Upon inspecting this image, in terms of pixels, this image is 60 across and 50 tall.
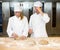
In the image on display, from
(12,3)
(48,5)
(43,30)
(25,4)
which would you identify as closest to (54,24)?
(48,5)

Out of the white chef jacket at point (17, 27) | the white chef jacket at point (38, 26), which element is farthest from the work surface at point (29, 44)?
the white chef jacket at point (38, 26)

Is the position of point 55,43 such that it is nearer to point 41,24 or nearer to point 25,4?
point 41,24

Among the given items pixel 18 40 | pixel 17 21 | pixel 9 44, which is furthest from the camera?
pixel 17 21

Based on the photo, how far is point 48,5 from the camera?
4.75m

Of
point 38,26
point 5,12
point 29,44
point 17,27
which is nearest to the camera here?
point 29,44

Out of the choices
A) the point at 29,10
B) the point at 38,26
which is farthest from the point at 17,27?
the point at 29,10

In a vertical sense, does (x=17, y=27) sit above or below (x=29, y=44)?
above

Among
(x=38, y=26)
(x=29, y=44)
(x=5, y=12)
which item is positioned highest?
(x=5, y=12)

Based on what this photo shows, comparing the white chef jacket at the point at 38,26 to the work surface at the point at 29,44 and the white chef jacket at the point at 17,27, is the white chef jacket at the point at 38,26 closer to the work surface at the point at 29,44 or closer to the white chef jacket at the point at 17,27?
the white chef jacket at the point at 17,27

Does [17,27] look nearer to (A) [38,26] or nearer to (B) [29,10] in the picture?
(A) [38,26]

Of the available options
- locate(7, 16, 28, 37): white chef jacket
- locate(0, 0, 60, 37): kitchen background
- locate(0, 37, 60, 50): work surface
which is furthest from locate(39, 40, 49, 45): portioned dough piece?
locate(0, 0, 60, 37): kitchen background

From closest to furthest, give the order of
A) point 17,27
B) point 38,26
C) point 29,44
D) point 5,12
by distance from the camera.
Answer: point 29,44
point 17,27
point 38,26
point 5,12

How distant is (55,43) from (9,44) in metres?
0.56

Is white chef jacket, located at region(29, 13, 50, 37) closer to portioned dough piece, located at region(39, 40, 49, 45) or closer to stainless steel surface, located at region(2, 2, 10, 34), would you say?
portioned dough piece, located at region(39, 40, 49, 45)
